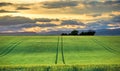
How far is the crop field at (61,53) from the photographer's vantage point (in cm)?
2534

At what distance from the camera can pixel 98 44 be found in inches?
1523

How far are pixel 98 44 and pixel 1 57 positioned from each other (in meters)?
9.51

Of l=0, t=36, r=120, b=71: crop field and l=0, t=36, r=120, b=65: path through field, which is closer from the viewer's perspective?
l=0, t=36, r=120, b=71: crop field

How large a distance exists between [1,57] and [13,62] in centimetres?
232

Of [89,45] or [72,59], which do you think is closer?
[72,59]

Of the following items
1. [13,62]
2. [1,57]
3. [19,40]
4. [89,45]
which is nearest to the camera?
[13,62]

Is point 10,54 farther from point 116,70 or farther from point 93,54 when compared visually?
point 116,70

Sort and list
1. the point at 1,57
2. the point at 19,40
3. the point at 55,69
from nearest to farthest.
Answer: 1. the point at 55,69
2. the point at 1,57
3. the point at 19,40

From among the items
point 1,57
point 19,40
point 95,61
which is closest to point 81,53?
point 95,61

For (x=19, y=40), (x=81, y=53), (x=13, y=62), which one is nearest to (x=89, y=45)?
(x=81, y=53)

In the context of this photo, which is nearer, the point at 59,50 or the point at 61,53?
the point at 61,53

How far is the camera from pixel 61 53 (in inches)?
1346

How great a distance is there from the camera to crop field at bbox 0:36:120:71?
25.3 m

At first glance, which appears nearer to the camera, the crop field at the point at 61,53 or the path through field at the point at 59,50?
the crop field at the point at 61,53
